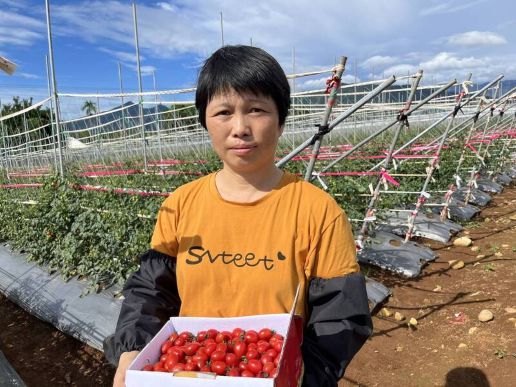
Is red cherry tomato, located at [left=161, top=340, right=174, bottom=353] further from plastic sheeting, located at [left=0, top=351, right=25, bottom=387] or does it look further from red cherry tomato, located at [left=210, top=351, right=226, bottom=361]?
plastic sheeting, located at [left=0, top=351, right=25, bottom=387]

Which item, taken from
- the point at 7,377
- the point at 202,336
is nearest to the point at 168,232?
the point at 202,336

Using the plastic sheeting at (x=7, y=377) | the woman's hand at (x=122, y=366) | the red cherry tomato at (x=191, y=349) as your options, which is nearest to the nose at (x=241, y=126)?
the red cherry tomato at (x=191, y=349)

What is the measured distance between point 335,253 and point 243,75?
0.52 meters

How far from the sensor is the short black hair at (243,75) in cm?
108

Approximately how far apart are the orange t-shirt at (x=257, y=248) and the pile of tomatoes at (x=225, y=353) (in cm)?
12

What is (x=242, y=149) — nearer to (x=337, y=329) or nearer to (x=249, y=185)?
(x=249, y=185)

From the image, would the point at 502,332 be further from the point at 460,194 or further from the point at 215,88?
the point at 460,194

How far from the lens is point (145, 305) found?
1.22 m

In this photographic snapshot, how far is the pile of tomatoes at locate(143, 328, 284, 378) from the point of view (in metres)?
0.92

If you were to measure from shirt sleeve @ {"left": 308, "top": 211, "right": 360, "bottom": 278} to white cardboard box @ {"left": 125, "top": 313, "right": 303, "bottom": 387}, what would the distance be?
15 centimetres

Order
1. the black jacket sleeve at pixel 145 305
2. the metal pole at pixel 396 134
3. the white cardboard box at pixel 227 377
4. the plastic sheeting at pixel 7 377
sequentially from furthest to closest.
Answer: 1. the metal pole at pixel 396 134
2. the plastic sheeting at pixel 7 377
3. the black jacket sleeve at pixel 145 305
4. the white cardboard box at pixel 227 377

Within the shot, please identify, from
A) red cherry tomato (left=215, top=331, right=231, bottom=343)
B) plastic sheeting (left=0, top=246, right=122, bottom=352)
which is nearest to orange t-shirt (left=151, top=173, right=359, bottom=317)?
red cherry tomato (left=215, top=331, right=231, bottom=343)

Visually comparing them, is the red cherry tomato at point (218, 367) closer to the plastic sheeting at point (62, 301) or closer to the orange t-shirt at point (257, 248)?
the orange t-shirt at point (257, 248)

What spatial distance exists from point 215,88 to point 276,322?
631mm
